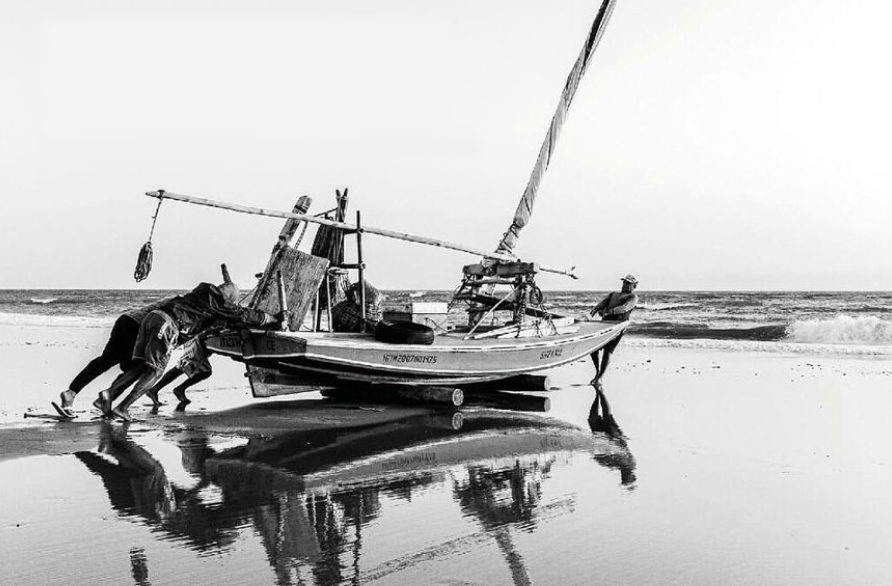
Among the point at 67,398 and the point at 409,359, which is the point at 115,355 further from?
the point at 409,359

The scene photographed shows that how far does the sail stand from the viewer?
47.5 ft

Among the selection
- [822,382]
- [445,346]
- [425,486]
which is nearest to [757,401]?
[822,382]

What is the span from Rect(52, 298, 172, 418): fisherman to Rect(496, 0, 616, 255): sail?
7.02 meters

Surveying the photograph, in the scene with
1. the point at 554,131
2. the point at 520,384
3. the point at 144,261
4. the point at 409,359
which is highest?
the point at 554,131

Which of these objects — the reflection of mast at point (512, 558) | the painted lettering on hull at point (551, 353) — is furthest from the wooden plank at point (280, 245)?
the reflection of mast at point (512, 558)

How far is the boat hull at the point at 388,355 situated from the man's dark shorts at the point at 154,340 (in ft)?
2.83

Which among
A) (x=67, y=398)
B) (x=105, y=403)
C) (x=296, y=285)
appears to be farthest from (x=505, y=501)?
(x=296, y=285)

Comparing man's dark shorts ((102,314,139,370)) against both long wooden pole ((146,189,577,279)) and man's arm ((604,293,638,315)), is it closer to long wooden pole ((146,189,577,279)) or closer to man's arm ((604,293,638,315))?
long wooden pole ((146,189,577,279))

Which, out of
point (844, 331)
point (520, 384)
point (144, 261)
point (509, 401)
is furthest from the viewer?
point (844, 331)

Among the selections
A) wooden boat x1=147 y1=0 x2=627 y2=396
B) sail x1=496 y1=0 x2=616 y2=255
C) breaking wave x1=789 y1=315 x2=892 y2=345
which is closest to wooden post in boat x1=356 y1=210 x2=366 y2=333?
wooden boat x1=147 y1=0 x2=627 y2=396

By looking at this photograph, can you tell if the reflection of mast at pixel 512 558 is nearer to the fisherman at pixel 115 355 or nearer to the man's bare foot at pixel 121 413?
the man's bare foot at pixel 121 413

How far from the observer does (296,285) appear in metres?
9.75

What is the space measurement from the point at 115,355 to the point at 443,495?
4.17 metres

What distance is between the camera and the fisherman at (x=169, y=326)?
8.07 meters
